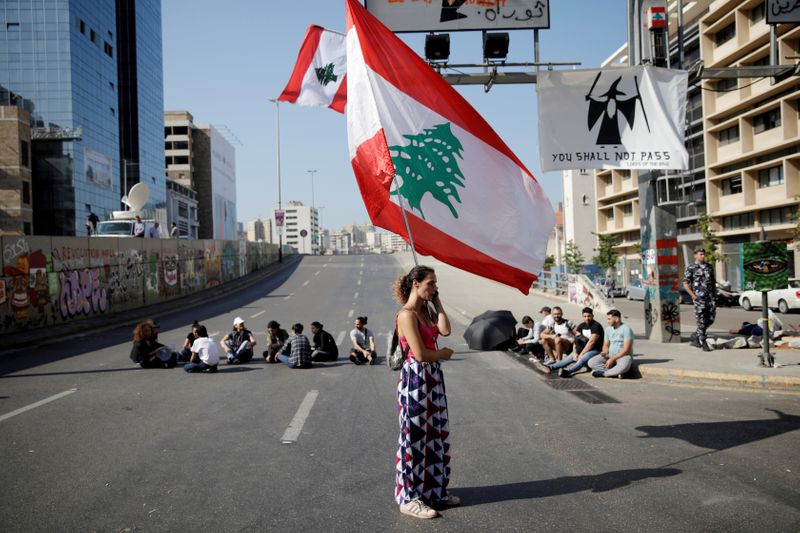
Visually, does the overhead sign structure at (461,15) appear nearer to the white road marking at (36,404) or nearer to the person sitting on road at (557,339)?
the person sitting on road at (557,339)

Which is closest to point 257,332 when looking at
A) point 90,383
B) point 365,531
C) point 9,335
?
point 9,335

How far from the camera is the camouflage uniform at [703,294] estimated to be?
13094 millimetres

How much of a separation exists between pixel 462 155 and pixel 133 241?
26624 millimetres

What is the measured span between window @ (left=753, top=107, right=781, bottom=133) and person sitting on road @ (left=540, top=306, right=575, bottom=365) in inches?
1470

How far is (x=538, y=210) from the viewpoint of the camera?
6566 millimetres

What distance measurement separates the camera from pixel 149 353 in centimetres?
1314

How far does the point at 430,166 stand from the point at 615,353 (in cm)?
686

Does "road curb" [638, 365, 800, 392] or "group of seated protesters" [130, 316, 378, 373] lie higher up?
"group of seated protesters" [130, 316, 378, 373]

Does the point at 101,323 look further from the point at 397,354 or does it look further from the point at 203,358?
the point at 397,354

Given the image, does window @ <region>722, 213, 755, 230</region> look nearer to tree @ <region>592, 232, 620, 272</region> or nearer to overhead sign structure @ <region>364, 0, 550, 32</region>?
tree @ <region>592, 232, 620, 272</region>

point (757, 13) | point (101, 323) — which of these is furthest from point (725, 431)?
point (757, 13)

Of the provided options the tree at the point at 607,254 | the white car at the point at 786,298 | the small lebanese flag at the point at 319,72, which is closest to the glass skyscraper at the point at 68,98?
the tree at the point at 607,254

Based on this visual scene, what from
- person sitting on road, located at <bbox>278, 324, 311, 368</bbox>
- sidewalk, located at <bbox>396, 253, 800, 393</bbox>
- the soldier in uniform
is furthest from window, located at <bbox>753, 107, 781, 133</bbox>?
person sitting on road, located at <bbox>278, 324, 311, 368</bbox>

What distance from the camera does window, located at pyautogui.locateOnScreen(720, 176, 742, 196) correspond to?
155ft
